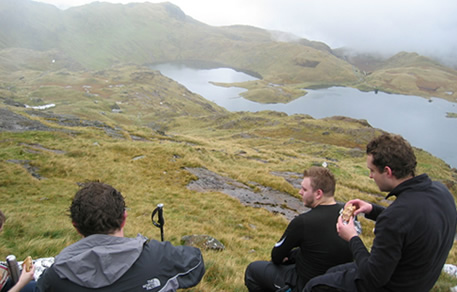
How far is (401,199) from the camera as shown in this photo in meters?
3.36

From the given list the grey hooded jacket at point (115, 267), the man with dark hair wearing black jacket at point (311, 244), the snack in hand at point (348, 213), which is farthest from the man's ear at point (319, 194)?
the grey hooded jacket at point (115, 267)

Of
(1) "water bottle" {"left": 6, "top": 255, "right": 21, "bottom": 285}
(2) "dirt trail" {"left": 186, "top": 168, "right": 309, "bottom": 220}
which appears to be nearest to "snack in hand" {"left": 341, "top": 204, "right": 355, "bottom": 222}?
(1) "water bottle" {"left": 6, "top": 255, "right": 21, "bottom": 285}

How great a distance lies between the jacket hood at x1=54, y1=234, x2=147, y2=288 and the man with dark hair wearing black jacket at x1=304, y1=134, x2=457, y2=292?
292cm

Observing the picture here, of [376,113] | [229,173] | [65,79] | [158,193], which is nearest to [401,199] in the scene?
[158,193]

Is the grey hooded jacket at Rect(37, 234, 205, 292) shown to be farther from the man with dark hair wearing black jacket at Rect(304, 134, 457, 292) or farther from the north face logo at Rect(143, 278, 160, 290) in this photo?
the man with dark hair wearing black jacket at Rect(304, 134, 457, 292)

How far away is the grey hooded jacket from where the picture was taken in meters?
3.08

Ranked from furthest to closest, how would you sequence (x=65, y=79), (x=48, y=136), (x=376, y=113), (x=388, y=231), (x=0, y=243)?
1. (x=376, y=113)
2. (x=65, y=79)
3. (x=48, y=136)
4. (x=0, y=243)
5. (x=388, y=231)

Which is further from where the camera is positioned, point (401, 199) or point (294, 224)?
point (294, 224)

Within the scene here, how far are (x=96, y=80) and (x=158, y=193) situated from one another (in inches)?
5743

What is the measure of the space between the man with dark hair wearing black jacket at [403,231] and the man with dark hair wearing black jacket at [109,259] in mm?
2313

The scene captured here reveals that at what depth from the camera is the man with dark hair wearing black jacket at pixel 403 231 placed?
316 cm

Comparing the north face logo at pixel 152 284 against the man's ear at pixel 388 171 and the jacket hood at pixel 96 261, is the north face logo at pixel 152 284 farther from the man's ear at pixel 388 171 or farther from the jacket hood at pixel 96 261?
the man's ear at pixel 388 171

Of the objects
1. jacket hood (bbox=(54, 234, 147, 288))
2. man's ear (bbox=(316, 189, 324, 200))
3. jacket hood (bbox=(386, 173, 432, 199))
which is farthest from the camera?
man's ear (bbox=(316, 189, 324, 200))

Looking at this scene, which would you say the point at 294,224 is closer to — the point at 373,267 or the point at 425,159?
the point at 373,267
